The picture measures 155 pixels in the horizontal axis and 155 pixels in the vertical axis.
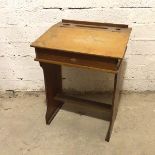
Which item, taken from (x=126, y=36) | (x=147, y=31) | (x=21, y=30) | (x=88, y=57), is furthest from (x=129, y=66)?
(x=21, y=30)

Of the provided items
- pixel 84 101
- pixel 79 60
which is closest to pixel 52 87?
pixel 84 101

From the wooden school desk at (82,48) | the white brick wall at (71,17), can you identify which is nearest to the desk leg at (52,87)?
the wooden school desk at (82,48)

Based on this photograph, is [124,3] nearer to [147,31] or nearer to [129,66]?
[147,31]

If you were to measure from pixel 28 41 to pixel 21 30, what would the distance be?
0.11 meters

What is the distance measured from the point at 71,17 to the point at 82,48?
0.53 meters

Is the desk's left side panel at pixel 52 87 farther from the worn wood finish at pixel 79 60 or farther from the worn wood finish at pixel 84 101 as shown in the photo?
the worn wood finish at pixel 79 60

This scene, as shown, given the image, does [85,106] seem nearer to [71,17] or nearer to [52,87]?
[52,87]

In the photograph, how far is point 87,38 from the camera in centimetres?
164

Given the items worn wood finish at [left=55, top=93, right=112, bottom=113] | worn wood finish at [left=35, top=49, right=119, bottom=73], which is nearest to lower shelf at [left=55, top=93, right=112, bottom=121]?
worn wood finish at [left=55, top=93, right=112, bottom=113]

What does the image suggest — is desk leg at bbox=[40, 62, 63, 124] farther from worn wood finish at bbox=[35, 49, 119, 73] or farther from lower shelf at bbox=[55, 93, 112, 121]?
worn wood finish at bbox=[35, 49, 119, 73]

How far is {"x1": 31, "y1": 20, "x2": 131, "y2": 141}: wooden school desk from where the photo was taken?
57.5 inches

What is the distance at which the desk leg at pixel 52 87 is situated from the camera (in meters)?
1.84

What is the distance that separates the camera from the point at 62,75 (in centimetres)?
221

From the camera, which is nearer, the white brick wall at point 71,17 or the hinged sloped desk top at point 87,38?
the hinged sloped desk top at point 87,38
